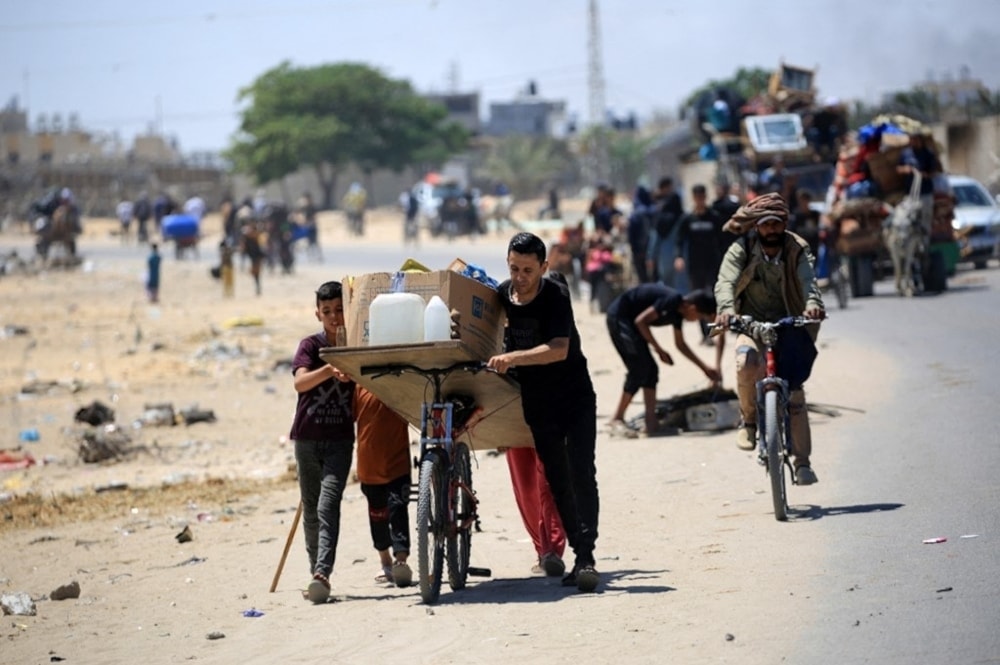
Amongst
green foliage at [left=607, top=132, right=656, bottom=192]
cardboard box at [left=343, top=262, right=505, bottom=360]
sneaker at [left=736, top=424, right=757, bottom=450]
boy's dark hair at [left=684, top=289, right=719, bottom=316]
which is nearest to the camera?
cardboard box at [left=343, top=262, right=505, bottom=360]

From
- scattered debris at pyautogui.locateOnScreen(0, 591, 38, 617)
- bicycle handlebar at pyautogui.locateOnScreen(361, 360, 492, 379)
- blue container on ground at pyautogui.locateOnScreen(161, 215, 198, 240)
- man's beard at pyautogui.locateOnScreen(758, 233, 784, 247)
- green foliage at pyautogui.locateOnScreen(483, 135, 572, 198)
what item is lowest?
scattered debris at pyautogui.locateOnScreen(0, 591, 38, 617)

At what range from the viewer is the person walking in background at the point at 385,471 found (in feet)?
27.9

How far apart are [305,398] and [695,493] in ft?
10.4

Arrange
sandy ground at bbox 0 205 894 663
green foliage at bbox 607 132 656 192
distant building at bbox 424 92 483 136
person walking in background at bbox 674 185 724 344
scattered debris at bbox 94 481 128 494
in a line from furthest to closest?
distant building at bbox 424 92 483 136 → green foliage at bbox 607 132 656 192 → person walking in background at bbox 674 185 724 344 → scattered debris at bbox 94 481 128 494 → sandy ground at bbox 0 205 894 663

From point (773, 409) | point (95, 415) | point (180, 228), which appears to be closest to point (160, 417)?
point (95, 415)

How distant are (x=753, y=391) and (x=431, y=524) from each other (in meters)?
2.48

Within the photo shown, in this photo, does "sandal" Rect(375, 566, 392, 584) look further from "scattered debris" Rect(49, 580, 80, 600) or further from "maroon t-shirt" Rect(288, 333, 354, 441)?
"scattered debris" Rect(49, 580, 80, 600)

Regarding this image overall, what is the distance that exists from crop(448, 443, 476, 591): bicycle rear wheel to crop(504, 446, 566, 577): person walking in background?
0.36m

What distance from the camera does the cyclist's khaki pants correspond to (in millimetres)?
9438

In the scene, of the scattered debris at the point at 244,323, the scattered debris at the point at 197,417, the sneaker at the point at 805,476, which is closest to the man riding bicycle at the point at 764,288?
the sneaker at the point at 805,476

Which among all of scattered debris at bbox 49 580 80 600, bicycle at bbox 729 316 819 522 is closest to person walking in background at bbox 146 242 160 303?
scattered debris at bbox 49 580 80 600

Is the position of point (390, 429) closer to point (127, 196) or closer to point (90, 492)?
point (90, 492)

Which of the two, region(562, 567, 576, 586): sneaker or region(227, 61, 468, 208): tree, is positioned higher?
region(227, 61, 468, 208): tree

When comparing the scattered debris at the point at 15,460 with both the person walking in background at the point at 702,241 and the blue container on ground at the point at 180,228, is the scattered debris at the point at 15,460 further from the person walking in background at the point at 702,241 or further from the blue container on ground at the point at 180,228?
the blue container on ground at the point at 180,228
